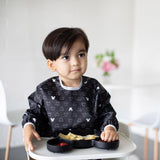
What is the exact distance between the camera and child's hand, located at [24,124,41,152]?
70cm

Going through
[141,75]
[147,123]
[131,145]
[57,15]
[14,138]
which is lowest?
[14,138]

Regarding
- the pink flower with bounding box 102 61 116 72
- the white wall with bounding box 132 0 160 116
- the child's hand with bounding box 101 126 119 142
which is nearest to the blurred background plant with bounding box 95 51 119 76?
the pink flower with bounding box 102 61 116 72

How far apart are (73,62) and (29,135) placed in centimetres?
26

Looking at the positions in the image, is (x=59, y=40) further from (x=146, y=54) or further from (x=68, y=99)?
(x=146, y=54)

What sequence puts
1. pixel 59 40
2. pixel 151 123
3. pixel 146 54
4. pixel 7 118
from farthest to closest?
1. pixel 146 54
2. pixel 151 123
3. pixel 7 118
4. pixel 59 40

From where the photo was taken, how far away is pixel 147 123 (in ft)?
6.53

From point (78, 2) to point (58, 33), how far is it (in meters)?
1.59

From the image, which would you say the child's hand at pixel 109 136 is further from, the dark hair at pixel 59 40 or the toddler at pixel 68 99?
the dark hair at pixel 59 40

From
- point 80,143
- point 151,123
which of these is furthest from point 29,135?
point 151,123

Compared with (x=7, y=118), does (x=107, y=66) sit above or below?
above

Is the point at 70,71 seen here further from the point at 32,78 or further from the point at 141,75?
the point at 141,75

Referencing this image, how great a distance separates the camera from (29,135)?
2.41 ft

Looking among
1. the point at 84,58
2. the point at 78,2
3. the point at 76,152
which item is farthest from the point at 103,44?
the point at 76,152

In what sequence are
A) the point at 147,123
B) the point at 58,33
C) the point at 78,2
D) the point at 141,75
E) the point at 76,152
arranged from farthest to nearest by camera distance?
1. the point at 141,75
2. the point at 78,2
3. the point at 147,123
4. the point at 58,33
5. the point at 76,152
